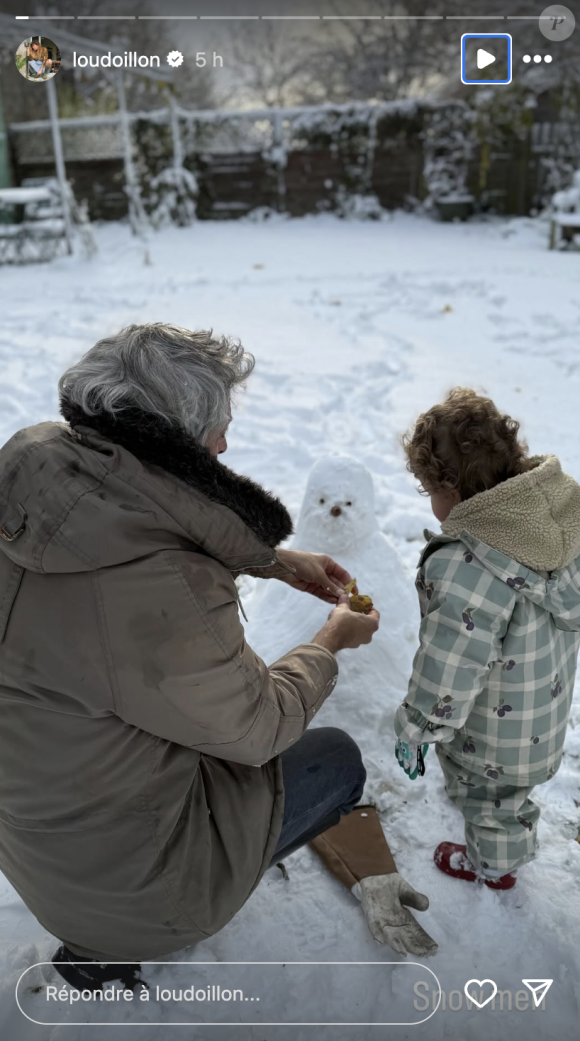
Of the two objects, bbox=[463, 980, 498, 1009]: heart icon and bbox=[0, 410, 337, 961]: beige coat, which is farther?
bbox=[463, 980, 498, 1009]: heart icon

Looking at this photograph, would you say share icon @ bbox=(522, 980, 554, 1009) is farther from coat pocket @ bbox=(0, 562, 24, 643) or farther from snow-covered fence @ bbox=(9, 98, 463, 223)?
snow-covered fence @ bbox=(9, 98, 463, 223)

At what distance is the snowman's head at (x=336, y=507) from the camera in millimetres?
2289

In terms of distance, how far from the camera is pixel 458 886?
1.83m

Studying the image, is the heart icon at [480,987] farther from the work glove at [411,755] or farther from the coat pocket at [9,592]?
the coat pocket at [9,592]

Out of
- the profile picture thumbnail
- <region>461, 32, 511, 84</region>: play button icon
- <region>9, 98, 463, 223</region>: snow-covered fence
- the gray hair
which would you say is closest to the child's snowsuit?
the gray hair

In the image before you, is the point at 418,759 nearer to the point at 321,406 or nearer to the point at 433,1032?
the point at 433,1032

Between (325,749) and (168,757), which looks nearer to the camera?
(168,757)

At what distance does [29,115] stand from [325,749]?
17.2 metres

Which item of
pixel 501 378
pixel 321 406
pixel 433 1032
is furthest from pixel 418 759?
pixel 501 378

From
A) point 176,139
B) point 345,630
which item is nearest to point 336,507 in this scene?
point 345,630

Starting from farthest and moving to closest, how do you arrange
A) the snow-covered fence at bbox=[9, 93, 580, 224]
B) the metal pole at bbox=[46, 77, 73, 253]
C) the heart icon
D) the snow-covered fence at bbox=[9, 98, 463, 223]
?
1. the snow-covered fence at bbox=[9, 98, 463, 223]
2. the snow-covered fence at bbox=[9, 93, 580, 224]
3. the metal pole at bbox=[46, 77, 73, 253]
4. the heart icon

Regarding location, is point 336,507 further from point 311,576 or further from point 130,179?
point 130,179

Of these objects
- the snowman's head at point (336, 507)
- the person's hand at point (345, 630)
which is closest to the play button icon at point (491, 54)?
the snowman's head at point (336, 507)

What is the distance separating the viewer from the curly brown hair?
1642 millimetres
